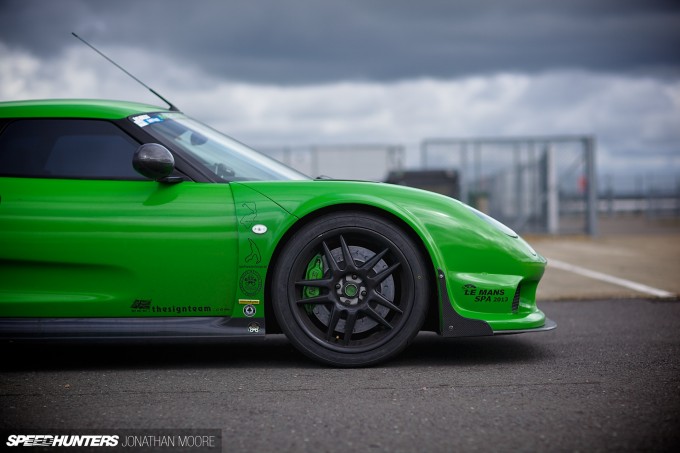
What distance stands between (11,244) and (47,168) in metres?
0.44

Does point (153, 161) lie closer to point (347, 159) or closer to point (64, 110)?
point (64, 110)

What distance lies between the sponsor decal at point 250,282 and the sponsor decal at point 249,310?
7 centimetres

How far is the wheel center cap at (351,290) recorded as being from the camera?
371 cm

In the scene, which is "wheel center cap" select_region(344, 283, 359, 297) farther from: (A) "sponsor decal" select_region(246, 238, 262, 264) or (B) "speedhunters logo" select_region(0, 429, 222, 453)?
(B) "speedhunters logo" select_region(0, 429, 222, 453)

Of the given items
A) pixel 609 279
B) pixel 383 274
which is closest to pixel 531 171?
pixel 609 279

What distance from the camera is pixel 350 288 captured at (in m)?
3.71

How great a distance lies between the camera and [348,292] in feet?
12.2

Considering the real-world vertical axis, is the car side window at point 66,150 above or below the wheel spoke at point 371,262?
above

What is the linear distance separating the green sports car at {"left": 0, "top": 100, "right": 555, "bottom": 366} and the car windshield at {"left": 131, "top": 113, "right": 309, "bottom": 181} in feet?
0.84

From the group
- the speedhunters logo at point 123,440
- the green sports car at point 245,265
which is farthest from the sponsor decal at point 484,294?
the speedhunters logo at point 123,440

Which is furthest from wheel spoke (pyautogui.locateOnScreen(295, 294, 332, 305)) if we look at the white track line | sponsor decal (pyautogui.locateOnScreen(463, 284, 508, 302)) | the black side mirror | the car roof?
the white track line

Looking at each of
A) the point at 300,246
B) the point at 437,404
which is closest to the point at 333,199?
the point at 300,246

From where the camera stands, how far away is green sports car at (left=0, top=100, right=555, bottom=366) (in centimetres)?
371

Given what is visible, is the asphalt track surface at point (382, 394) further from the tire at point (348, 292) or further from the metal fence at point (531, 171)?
the metal fence at point (531, 171)
